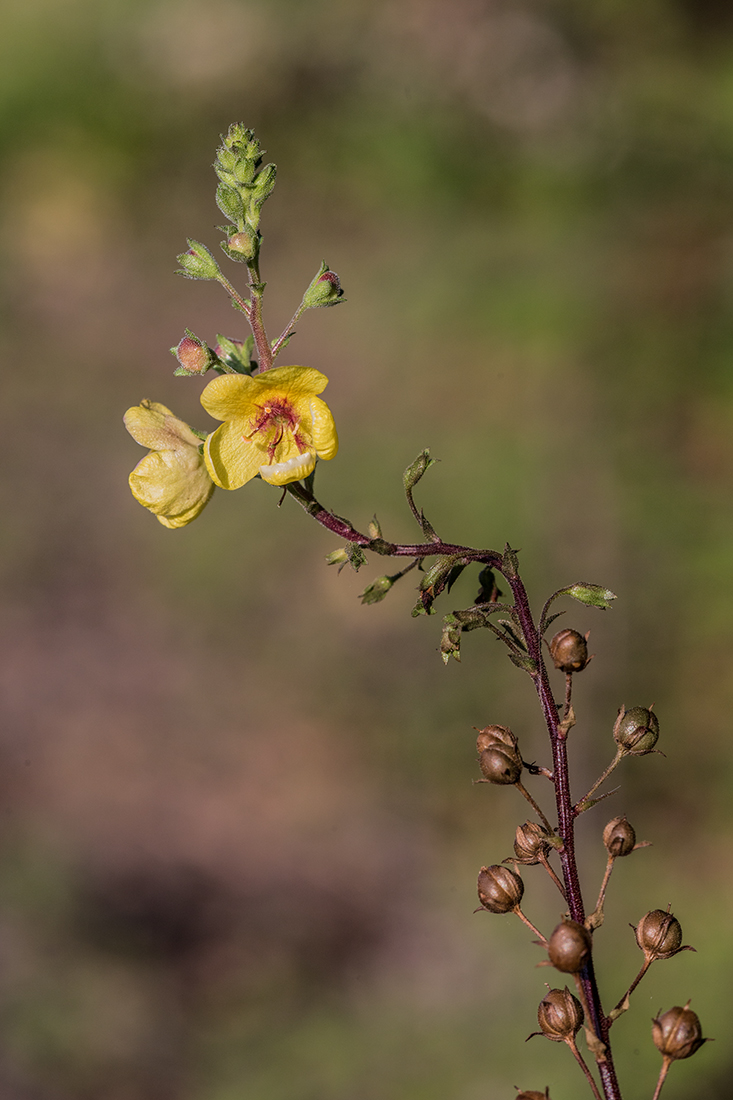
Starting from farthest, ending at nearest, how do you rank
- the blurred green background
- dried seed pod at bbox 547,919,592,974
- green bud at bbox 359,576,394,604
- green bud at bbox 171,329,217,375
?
the blurred green background, green bud at bbox 171,329,217,375, green bud at bbox 359,576,394,604, dried seed pod at bbox 547,919,592,974

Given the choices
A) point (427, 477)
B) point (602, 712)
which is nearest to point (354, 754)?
point (602, 712)

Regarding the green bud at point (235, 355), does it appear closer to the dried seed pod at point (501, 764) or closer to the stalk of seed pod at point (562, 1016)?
the dried seed pod at point (501, 764)

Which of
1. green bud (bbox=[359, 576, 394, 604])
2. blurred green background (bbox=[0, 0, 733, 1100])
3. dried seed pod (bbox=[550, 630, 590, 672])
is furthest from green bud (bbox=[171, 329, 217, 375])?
blurred green background (bbox=[0, 0, 733, 1100])

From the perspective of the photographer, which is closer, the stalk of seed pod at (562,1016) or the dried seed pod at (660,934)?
the stalk of seed pod at (562,1016)

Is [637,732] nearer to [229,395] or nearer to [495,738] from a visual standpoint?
[495,738]

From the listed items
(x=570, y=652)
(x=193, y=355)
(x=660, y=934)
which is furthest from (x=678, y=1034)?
(x=193, y=355)

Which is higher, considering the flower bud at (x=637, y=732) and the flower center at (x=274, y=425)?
the flower center at (x=274, y=425)

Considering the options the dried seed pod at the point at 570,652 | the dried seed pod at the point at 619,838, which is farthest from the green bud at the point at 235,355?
the dried seed pod at the point at 619,838

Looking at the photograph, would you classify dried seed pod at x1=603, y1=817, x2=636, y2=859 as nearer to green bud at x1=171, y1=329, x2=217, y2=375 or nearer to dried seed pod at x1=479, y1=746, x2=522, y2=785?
dried seed pod at x1=479, y1=746, x2=522, y2=785
